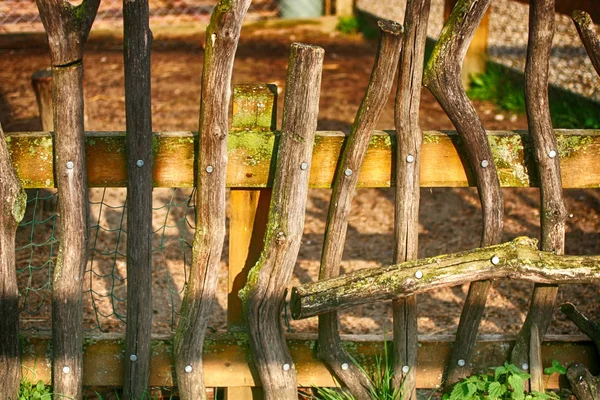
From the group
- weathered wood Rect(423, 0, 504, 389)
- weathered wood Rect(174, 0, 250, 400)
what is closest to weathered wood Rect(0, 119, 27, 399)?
weathered wood Rect(174, 0, 250, 400)

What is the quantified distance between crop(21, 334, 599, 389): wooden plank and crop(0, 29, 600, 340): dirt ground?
24cm

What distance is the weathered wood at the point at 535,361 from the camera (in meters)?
3.12

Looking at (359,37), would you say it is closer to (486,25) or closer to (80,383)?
(486,25)

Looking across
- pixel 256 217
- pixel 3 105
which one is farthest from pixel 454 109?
pixel 3 105

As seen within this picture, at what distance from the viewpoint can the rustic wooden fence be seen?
9.02 feet

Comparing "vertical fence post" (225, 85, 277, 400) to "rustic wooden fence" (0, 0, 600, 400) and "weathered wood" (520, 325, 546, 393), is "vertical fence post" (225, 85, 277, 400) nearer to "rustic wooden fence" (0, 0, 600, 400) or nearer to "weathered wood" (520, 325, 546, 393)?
"rustic wooden fence" (0, 0, 600, 400)

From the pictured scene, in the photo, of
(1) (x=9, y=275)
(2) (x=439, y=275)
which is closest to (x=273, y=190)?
(2) (x=439, y=275)

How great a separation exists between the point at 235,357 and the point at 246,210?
1.85 feet

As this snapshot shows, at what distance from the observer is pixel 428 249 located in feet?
16.6

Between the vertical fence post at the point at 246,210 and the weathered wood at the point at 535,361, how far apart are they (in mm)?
1083

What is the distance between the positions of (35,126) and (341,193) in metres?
4.15

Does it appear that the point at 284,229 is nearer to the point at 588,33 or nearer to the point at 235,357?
the point at 235,357

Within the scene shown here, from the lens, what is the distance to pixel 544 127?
2902mm

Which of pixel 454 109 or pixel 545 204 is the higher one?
pixel 454 109
